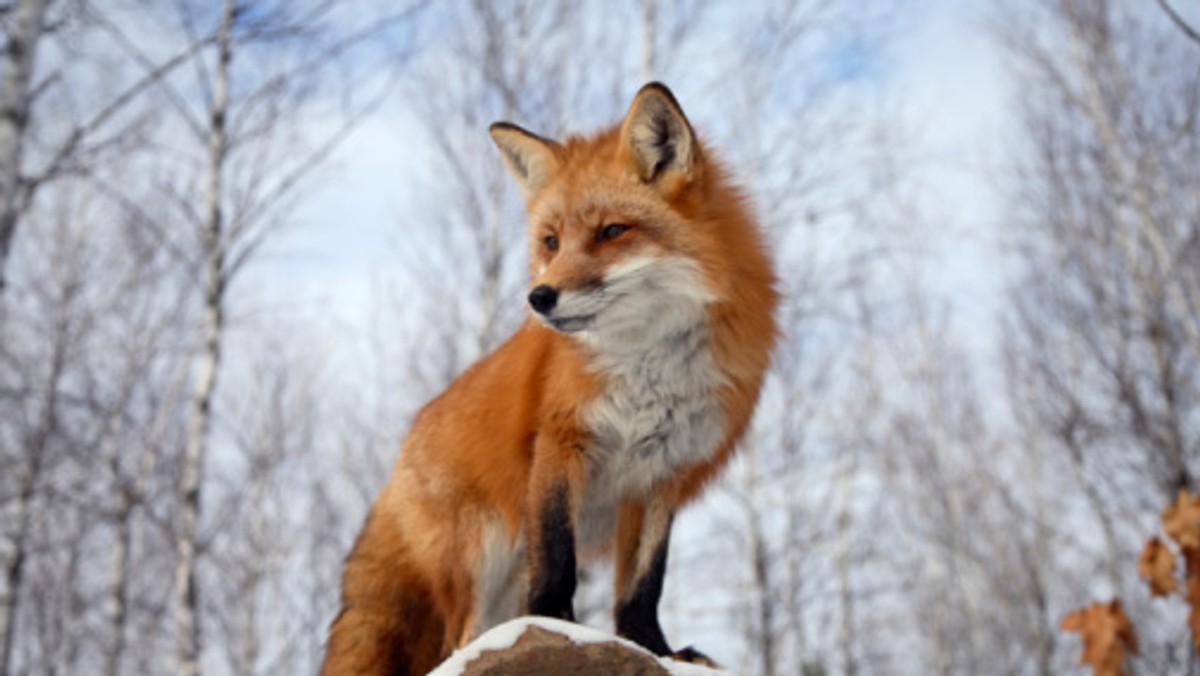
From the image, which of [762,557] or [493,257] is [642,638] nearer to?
[493,257]

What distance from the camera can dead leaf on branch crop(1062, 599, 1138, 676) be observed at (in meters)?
5.89

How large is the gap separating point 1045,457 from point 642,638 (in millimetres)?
22467

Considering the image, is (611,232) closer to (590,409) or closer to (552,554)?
(590,409)

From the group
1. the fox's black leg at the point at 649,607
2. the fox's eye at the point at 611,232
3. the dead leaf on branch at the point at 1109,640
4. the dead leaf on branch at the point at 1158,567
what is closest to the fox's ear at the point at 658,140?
the fox's eye at the point at 611,232

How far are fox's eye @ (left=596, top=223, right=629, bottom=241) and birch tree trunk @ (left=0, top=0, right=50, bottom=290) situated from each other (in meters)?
4.71

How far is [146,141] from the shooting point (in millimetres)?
8156

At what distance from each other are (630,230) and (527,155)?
0.66m

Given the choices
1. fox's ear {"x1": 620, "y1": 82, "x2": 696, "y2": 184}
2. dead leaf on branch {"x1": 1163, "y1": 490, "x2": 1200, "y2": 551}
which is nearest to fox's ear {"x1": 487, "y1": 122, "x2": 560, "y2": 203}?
fox's ear {"x1": 620, "y1": 82, "x2": 696, "y2": 184}

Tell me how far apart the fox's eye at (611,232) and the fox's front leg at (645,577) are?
3.22 ft

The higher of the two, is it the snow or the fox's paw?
the snow

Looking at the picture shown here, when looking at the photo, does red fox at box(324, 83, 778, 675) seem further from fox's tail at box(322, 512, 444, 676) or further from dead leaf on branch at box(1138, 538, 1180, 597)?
dead leaf on branch at box(1138, 538, 1180, 597)

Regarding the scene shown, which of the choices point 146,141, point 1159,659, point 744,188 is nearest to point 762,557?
point 1159,659

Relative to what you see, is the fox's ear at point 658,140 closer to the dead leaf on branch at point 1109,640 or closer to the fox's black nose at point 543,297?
the fox's black nose at point 543,297

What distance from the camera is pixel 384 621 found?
12.1 ft
